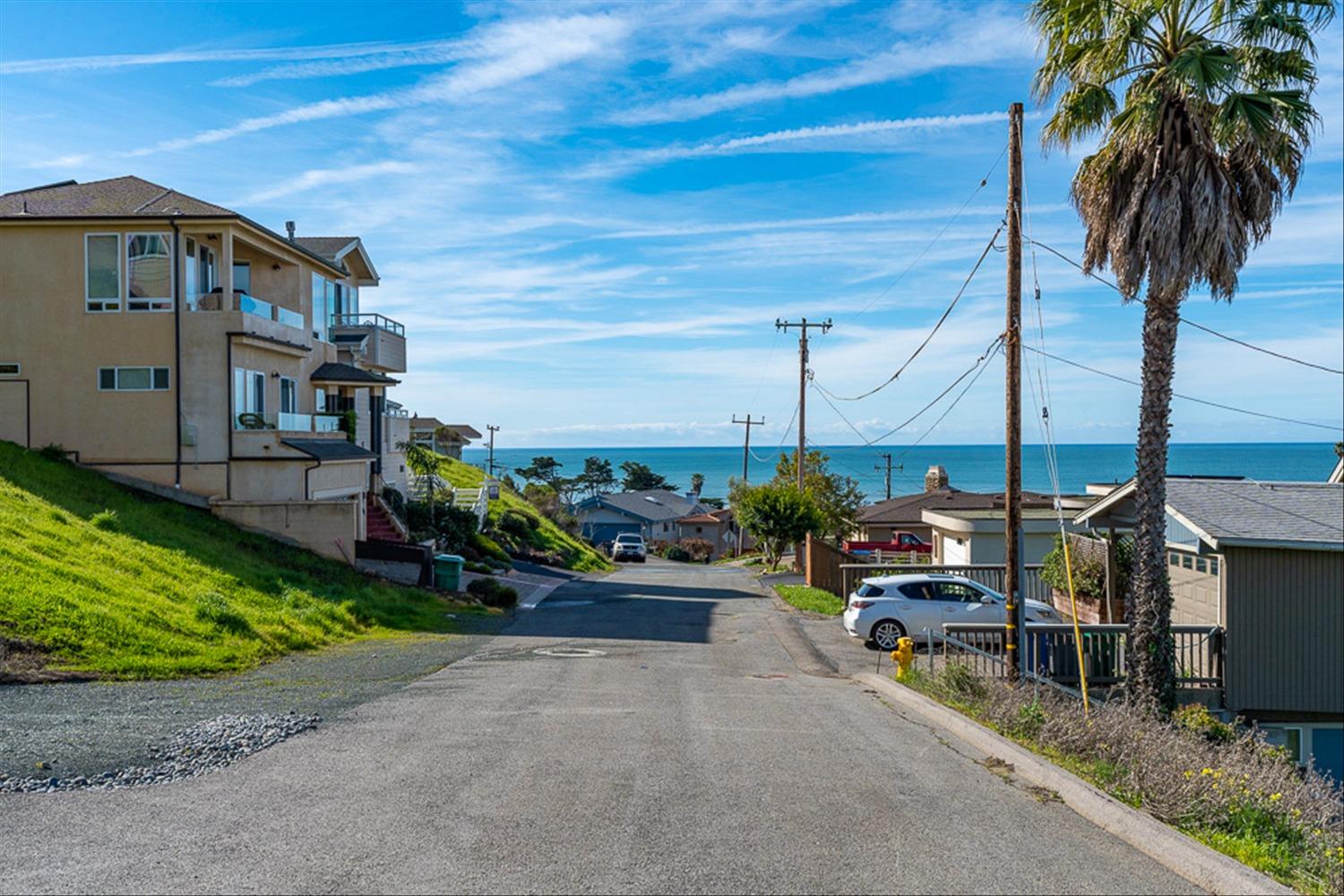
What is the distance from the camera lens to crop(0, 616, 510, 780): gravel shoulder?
9.27 m

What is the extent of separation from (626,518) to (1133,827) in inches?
3226

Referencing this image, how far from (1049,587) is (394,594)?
15.5 m

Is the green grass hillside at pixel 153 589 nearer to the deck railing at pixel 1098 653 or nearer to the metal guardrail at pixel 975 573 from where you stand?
the metal guardrail at pixel 975 573

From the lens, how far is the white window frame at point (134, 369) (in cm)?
2595

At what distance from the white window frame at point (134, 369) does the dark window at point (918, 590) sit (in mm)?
18002

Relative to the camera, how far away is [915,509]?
49844 mm

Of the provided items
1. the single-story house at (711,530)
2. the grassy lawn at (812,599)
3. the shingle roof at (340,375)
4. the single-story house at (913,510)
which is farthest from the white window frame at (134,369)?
the single-story house at (711,530)

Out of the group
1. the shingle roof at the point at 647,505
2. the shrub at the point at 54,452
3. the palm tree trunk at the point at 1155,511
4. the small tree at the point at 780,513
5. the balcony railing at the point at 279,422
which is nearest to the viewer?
the palm tree trunk at the point at 1155,511

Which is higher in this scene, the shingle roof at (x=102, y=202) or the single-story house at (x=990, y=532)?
the shingle roof at (x=102, y=202)

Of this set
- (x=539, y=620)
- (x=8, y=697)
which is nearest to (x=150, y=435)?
(x=539, y=620)

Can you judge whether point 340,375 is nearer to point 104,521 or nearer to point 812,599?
point 104,521

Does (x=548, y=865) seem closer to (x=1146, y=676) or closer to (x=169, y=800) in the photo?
(x=169, y=800)

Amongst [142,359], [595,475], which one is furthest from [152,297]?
[595,475]

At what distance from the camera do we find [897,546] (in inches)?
1806
